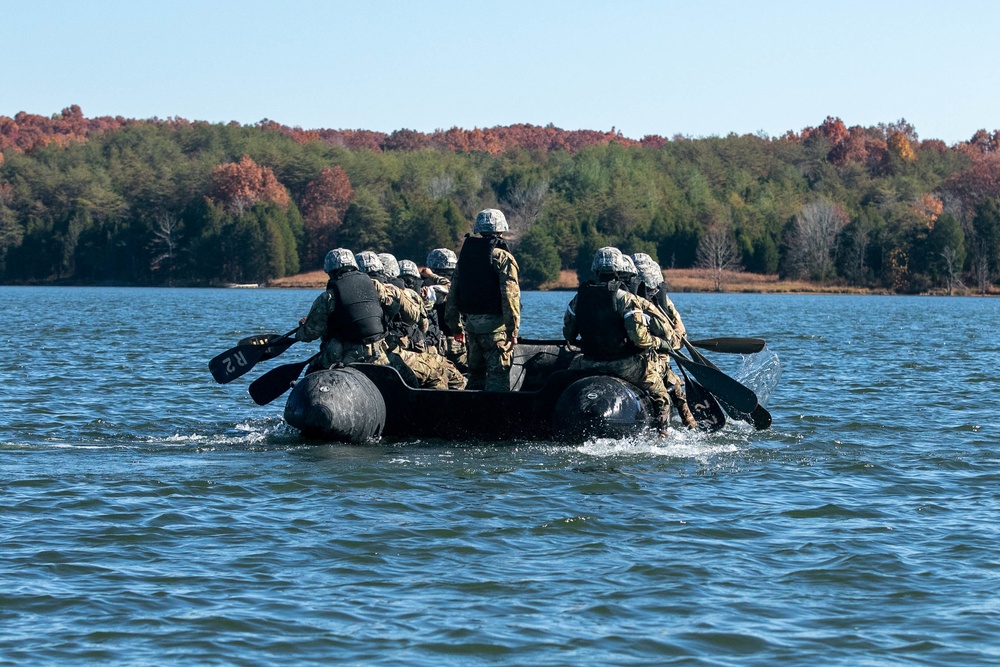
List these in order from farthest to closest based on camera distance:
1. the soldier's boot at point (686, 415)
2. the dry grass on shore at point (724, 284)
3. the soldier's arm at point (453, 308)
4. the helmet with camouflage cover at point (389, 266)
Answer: the dry grass on shore at point (724, 284)
the helmet with camouflage cover at point (389, 266)
the soldier's boot at point (686, 415)
the soldier's arm at point (453, 308)

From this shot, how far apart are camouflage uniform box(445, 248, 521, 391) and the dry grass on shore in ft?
320

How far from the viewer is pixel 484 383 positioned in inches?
617

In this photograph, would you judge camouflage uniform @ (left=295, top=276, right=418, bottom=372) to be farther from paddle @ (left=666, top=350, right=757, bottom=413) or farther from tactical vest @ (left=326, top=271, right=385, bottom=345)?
paddle @ (left=666, top=350, right=757, bottom=413)

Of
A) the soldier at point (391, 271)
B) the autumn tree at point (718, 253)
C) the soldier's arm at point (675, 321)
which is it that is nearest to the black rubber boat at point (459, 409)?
the soldier's arm at point (675, 321)

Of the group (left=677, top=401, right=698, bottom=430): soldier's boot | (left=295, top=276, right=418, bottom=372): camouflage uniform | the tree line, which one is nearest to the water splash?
(left=677, top=401, right=698, bottom=430): soldier's boot

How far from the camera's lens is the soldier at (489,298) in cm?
1493

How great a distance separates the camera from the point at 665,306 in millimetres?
15578

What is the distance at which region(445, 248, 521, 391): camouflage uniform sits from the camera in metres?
14.9

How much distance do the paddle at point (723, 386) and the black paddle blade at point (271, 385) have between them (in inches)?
167

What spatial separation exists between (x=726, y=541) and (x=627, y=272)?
455 centimetres

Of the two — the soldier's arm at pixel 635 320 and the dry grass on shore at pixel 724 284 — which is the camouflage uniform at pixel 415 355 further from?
the dry grass on shore at pixel 724 284

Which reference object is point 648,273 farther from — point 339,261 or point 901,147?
point 901,147

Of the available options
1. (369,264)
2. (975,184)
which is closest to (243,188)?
(975,184)

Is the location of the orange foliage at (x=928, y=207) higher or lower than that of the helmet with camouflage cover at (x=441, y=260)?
higher
